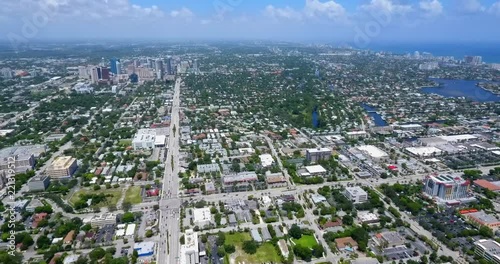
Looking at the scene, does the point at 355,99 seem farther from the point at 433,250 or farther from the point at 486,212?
the point at 433,250

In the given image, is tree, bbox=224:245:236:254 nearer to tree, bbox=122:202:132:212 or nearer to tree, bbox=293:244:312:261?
tree, bbox=293:244:312:261

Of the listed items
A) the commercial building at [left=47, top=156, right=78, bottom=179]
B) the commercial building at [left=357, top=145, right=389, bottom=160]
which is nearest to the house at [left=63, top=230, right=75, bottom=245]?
the commercial building at [left=47, top=156, right=78, bottom=179]

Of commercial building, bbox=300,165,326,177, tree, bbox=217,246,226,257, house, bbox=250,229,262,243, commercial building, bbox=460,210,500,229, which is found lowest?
house, bbox=250,229,262,243

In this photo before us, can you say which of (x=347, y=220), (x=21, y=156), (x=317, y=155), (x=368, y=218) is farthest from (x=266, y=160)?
(x=21, y=156)

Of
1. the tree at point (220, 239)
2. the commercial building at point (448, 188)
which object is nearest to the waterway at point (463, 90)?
the commercial building at point (448, 188)

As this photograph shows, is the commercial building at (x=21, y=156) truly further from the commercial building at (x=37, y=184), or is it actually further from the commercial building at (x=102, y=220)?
the commercial building at (x=102, y=220)

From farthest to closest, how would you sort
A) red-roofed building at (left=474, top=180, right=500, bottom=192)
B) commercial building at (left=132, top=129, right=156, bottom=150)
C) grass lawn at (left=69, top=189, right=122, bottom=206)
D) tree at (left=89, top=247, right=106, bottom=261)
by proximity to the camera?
commercial building at (left=132, top=129, right=156, bottom=150) < red-roofed building at (left=474, top=180, right=500, bottom=192) < grass lawn at (left=69, top=189, right=122, bottom=206) < tree at (left=89, top=247, right=106, bottom=261)
